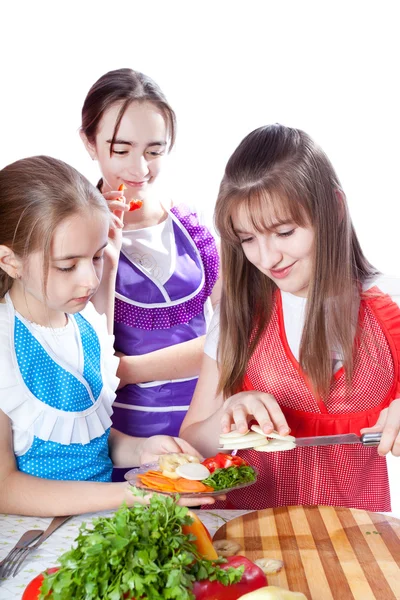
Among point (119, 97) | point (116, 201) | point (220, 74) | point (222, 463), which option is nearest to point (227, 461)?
point (222, 463)

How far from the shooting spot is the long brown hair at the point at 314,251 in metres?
1.69

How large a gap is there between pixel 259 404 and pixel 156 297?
0.79 metres

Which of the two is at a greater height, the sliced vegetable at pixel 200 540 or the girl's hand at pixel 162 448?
the sliced vegetable at pixel 200 540

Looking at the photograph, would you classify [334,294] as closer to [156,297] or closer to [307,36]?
[156,297]

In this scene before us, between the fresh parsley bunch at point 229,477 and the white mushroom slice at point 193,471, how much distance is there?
1 centimetres

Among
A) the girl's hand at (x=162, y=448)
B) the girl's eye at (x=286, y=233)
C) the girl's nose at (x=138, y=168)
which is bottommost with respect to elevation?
the girl's hand at (x=162, y=448)

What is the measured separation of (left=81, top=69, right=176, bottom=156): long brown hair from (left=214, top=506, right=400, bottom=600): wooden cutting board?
1.16 m

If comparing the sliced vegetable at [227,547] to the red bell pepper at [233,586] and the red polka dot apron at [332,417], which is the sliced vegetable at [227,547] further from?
the red polka dot apron at [332,417]

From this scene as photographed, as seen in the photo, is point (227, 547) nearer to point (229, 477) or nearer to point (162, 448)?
point (229, 477)

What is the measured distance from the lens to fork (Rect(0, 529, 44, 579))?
4.22 ft

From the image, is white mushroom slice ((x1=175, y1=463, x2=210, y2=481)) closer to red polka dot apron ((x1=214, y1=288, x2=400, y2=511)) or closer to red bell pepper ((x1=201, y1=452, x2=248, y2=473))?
red bell pepper ((x1=201, y1=452, x2=248, y2=473))

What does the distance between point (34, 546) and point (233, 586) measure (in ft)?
1.50

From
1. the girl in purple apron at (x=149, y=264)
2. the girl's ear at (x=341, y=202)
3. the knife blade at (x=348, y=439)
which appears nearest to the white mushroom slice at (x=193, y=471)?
the knife blade at (x=348, y=439)

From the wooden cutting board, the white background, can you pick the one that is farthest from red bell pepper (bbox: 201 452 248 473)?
the white background
